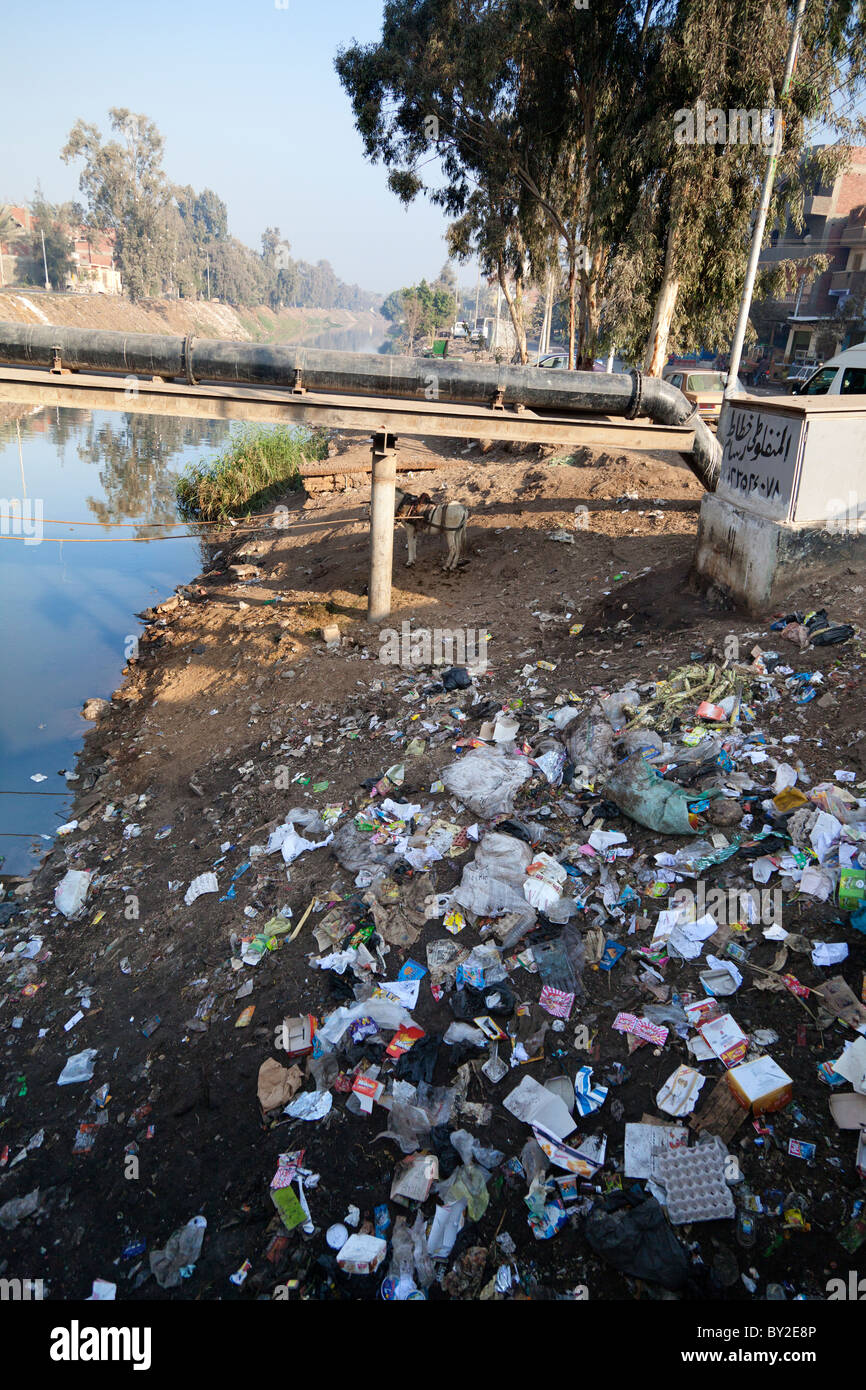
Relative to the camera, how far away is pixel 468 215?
605 inches

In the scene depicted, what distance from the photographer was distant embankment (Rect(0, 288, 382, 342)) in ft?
136

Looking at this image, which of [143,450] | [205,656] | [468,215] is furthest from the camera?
[143,450]

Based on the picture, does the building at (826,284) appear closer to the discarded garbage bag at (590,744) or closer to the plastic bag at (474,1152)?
the discarded garbage bag at (590,744)

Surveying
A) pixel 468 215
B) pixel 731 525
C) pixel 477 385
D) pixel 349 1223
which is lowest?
pixel 349 1223

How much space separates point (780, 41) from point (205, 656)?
1078cm

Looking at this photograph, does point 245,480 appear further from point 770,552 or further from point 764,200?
point 770,552

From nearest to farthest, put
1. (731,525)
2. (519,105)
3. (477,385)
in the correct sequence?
(731,525) < (477,385) < (519,105)

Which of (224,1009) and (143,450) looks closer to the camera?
(224,1009)

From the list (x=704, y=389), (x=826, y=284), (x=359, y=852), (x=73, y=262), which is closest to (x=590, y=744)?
(x=359, y=852)

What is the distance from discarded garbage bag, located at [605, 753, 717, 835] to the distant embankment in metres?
8.65

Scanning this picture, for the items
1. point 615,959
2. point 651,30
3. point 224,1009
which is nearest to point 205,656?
point 224,1009

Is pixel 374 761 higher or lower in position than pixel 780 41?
lower

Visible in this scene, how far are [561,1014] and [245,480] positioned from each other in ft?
45.2
